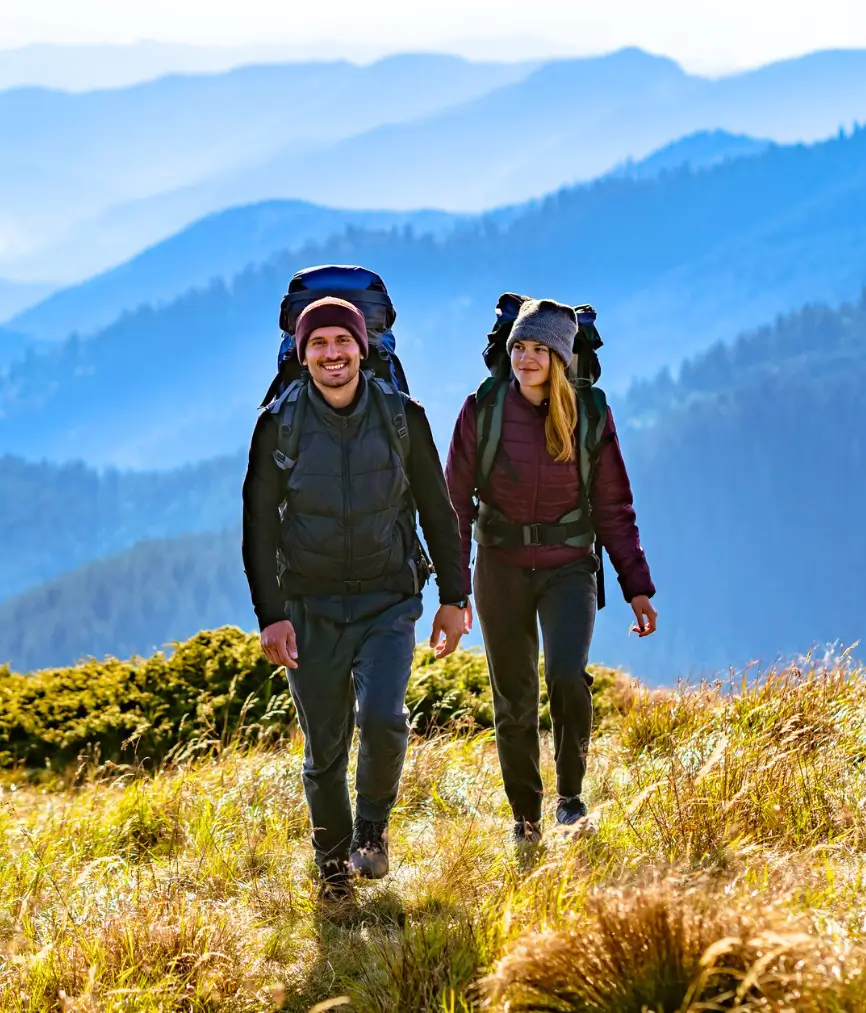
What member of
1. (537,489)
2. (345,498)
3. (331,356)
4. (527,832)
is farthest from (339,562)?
(527,832)

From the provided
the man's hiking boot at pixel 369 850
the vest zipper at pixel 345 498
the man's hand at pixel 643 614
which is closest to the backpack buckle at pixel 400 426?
the vest zipper at pixel 345 498

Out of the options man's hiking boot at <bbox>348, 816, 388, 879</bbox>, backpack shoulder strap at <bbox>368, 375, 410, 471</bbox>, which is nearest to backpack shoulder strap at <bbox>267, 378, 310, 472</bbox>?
backpack shoulder strap at <bbox>368, 375, 410, 471</bbox>

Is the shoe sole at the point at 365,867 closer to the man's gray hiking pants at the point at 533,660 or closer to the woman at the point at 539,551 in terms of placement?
the woman at the point at 539,551

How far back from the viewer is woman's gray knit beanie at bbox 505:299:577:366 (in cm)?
473

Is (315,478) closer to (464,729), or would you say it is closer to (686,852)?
(686,852)

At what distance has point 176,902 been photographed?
3832 millimetres

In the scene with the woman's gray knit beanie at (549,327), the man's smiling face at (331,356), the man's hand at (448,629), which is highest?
the woman's gray knit beanie at (549,327)

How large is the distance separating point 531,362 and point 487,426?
0.33 metres

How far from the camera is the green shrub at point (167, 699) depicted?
8.91 m

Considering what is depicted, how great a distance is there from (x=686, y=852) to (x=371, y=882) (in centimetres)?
122

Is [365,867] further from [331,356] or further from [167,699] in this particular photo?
[167,699]

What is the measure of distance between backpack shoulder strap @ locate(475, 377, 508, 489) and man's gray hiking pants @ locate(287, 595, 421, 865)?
0.79 m

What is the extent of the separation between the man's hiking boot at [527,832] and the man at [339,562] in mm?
613

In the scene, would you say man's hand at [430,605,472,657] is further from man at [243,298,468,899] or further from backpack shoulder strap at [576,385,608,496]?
backpack shoulder strap at [576,385,608,496]
